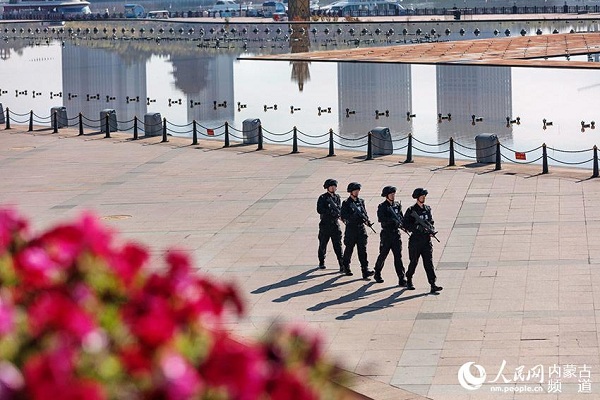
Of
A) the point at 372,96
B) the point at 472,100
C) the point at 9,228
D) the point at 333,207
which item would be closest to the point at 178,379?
the point at 9,228

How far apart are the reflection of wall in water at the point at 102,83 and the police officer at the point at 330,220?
2640cm

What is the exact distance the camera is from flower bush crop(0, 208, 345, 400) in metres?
3.90

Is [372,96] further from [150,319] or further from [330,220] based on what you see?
[150,319]

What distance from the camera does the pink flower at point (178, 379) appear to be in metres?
3.88

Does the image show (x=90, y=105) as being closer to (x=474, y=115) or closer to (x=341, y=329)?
(x=474, y=115)

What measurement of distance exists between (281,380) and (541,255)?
15422 millimetres

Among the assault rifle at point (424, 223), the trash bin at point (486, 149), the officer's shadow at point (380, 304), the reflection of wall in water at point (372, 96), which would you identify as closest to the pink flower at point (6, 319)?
the officer's shadow at point (380, 304)

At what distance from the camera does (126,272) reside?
4512mm

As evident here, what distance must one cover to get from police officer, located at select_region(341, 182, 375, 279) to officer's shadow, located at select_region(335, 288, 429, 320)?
1005mm

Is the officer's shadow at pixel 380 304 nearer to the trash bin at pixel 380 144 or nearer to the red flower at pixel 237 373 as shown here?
the red flower at pixel 237 373

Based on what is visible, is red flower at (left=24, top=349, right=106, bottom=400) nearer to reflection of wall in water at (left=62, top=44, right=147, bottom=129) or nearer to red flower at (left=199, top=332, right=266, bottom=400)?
red flower at (left=199, top=332, right=266, bottom=400)

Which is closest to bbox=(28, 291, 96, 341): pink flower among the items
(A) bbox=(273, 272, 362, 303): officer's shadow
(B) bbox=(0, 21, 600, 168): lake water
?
(A) bbox=(273, 272, 362, 303): officer's shadow

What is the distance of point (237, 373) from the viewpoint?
398cm

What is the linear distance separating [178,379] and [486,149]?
1054 inches
